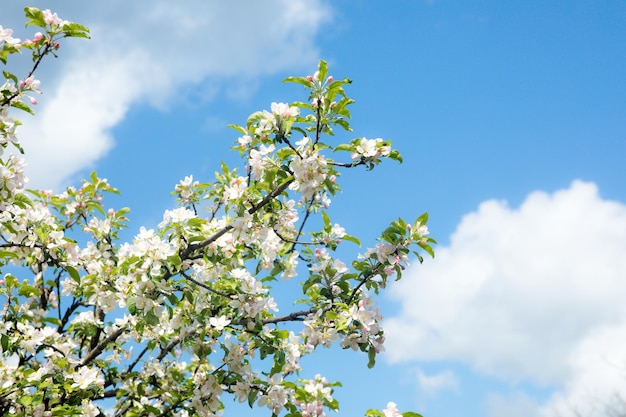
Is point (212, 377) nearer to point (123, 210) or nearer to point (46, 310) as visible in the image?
point (123, 210)

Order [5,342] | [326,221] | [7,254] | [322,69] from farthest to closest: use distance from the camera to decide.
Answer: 1. [5,342]
2. [326,221]
3. [7,254]
4. [322,69]

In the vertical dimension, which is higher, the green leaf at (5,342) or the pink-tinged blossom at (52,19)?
the pink-tinged blossom at (52,19)

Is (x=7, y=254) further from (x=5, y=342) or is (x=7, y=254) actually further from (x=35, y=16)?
(x=35, y=16)

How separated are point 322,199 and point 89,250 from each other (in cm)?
198

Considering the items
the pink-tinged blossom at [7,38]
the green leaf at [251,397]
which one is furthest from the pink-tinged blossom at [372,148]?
the pink-tinged blossom at [7,38]

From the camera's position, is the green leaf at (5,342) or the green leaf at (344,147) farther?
the green leaf at (5,342)

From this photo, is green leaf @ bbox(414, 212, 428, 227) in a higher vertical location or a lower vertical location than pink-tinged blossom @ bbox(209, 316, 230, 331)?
higher

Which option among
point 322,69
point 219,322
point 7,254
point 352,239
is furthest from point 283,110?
point 7,254

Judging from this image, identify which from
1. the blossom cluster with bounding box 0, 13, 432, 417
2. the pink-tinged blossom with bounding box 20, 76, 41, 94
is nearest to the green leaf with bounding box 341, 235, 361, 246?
the blossom cluster with bounding box 0, 13, 432, 417

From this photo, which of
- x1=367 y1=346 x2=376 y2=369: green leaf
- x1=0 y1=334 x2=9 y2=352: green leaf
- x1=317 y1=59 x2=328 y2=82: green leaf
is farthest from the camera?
x1=0 y1=334 x2=9 y2=352: green leaf

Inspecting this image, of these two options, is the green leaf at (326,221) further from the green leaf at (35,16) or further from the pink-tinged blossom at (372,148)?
the green leaf at (35,16)

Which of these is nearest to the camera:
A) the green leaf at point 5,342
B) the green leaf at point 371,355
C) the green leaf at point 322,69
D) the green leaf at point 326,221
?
the green leaf at point 322,69

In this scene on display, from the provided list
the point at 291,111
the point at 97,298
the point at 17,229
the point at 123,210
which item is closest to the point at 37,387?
the point at 97,298

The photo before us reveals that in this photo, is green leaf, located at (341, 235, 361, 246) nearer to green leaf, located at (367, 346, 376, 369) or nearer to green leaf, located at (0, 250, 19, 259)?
green leaf, located at (367, 346, 376, 369)
